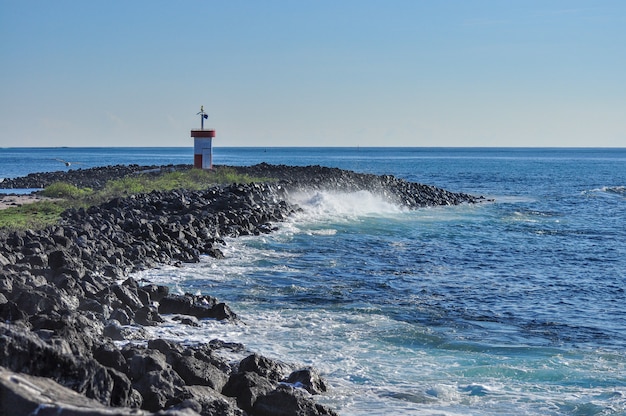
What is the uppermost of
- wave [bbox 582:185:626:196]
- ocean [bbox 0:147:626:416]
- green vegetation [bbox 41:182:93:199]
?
green vegetation [bbox 41:182:93:199]

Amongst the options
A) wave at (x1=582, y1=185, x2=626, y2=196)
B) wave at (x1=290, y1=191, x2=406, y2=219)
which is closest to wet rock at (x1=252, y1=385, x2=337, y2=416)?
wave at (x1=290, y1=191, x2=406, y2=219)

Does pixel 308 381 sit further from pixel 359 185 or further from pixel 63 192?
pixel 359 185

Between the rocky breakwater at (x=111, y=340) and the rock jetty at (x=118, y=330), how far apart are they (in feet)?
0.05

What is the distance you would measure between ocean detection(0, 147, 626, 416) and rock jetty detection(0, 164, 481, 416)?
77 centimetres

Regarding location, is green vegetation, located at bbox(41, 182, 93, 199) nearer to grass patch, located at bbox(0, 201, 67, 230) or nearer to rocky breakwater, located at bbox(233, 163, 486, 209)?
grass patch, located at bbox(0, 201, 67, 230)

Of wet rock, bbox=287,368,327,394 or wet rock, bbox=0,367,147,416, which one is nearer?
wet rock, bbox=0,367,147,416

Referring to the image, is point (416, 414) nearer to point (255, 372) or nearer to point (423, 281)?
point (255, 372)

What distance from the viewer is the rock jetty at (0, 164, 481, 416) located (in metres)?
6.96

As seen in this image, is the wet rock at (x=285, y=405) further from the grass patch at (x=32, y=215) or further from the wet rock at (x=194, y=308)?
the grass patch at (x=32, y=215)

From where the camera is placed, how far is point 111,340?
11219mm

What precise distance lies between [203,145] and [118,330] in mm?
34078

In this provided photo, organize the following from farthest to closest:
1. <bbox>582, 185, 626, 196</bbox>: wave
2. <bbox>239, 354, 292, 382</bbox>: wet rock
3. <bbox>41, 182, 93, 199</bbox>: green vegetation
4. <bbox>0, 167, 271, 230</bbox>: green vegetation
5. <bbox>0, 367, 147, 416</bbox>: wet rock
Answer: <bbox>582, 185, 626, 196</bbox>: wave
<bbox>41, 182, 93, 199</bbox>: green vegetation
<bbox>0, 167, 271, 230</bbox>: green vegetation
<bbox>239, 354, 292, 382</bbox>: wet rock
<bbox>0, 367, 147, 416</bbox>: wet rock

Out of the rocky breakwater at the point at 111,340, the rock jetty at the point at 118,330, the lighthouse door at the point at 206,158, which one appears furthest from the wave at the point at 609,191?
the rocky breakwater at the point at 111,340

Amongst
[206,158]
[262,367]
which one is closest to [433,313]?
[262,367]
